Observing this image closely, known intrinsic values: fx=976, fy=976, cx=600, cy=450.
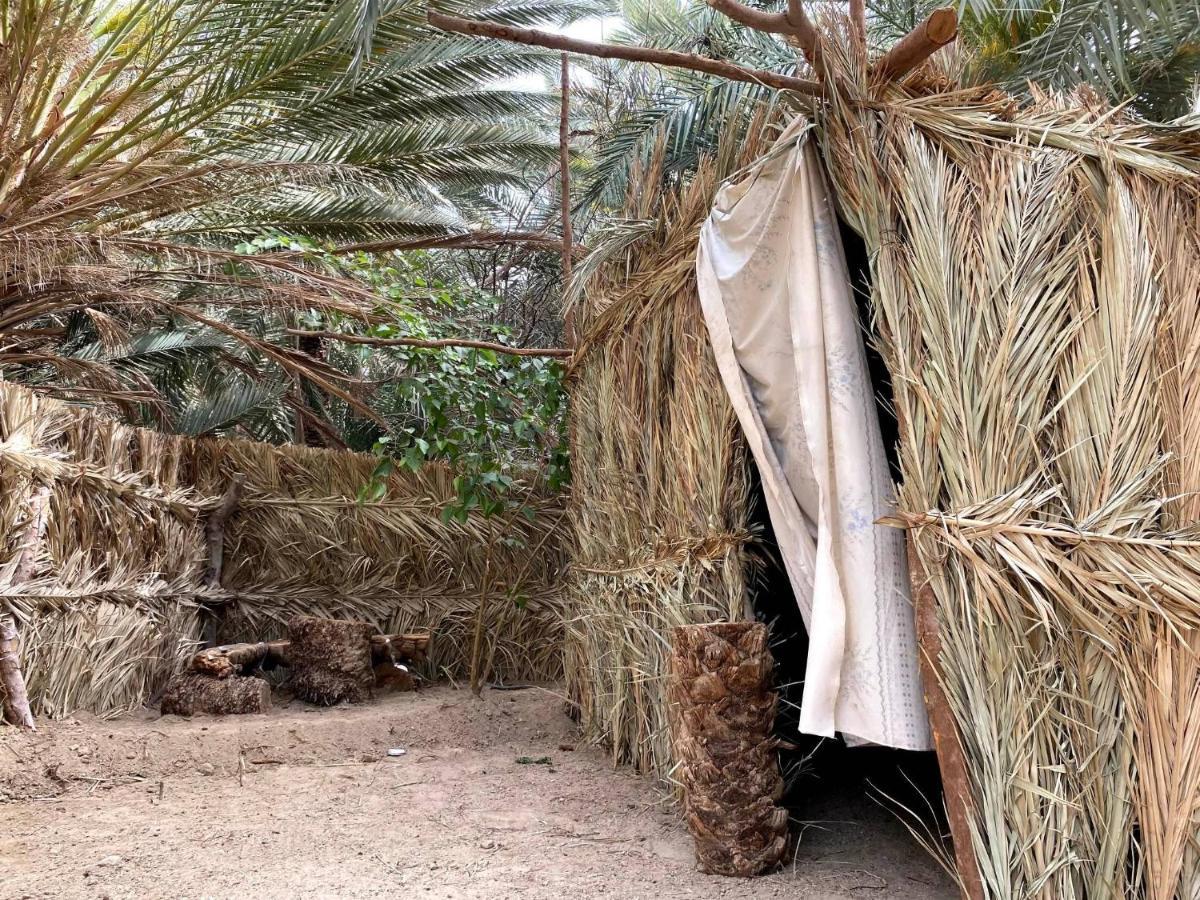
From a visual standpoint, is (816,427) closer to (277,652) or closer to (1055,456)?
(1055,456)

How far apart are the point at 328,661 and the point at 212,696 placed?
2.32 feet

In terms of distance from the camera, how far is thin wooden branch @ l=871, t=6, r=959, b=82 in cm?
231

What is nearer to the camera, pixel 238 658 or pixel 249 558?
pixel 238 658

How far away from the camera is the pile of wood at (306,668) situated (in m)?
5.32

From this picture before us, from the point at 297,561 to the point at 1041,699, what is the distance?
5.41m

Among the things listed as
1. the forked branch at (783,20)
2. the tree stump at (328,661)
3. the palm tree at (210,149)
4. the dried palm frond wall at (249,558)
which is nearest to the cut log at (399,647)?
the tree stump at (328,661)

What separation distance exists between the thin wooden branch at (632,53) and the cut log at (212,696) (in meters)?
3.97

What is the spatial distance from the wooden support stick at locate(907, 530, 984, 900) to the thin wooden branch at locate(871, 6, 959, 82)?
47.5 inches

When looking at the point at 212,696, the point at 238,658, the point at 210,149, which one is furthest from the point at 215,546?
the point at 210,149

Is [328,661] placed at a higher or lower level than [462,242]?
lower

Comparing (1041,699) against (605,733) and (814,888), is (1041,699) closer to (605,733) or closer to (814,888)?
(814,888)

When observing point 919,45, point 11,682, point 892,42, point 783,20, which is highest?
point 892,42

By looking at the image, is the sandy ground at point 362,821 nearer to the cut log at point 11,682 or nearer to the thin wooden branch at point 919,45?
the cut log at point 11,682

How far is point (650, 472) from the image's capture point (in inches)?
153
